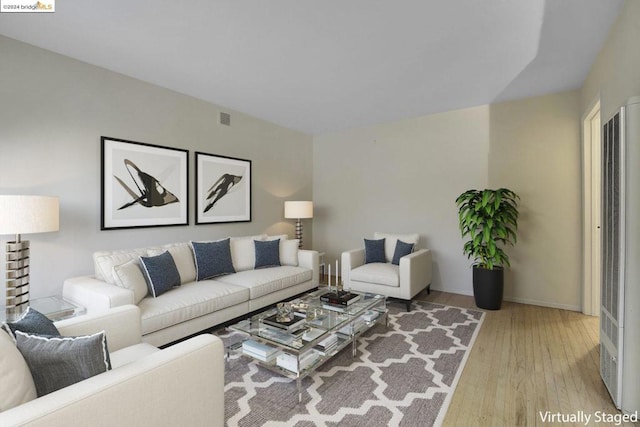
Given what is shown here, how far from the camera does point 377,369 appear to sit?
2369mm

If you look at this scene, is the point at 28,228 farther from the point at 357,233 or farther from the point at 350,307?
the point at 357,233

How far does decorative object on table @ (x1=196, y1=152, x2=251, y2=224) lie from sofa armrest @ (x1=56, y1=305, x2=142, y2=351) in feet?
7.02

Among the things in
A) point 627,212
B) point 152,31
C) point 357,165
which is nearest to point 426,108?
point 357,165

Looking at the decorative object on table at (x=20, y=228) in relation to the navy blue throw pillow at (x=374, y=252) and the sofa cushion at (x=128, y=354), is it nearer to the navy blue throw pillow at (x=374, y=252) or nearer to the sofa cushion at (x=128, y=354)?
the sofa cushion at (x=128, y=354)

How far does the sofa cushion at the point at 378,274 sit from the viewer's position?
3693 millimetres

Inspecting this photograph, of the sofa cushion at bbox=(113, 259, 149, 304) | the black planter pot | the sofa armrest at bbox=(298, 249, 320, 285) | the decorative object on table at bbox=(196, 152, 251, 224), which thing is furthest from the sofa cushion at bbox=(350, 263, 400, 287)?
the sofa cushion at bbox=(113, 259, 149, 304)

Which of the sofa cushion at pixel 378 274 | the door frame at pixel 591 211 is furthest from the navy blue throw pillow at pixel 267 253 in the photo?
the door frame at pixel 591 211

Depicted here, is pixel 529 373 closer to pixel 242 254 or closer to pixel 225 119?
pixel 242 254

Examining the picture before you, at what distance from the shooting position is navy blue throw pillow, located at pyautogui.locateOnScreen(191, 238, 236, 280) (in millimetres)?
3361

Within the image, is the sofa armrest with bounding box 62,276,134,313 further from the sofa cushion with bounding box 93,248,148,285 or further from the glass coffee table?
the glass coffee table

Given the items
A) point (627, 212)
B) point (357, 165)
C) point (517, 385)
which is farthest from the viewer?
point (357, 165)

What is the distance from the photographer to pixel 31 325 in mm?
1292

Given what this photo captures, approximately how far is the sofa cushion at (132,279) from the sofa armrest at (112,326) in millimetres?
638

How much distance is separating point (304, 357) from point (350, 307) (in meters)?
0.79
